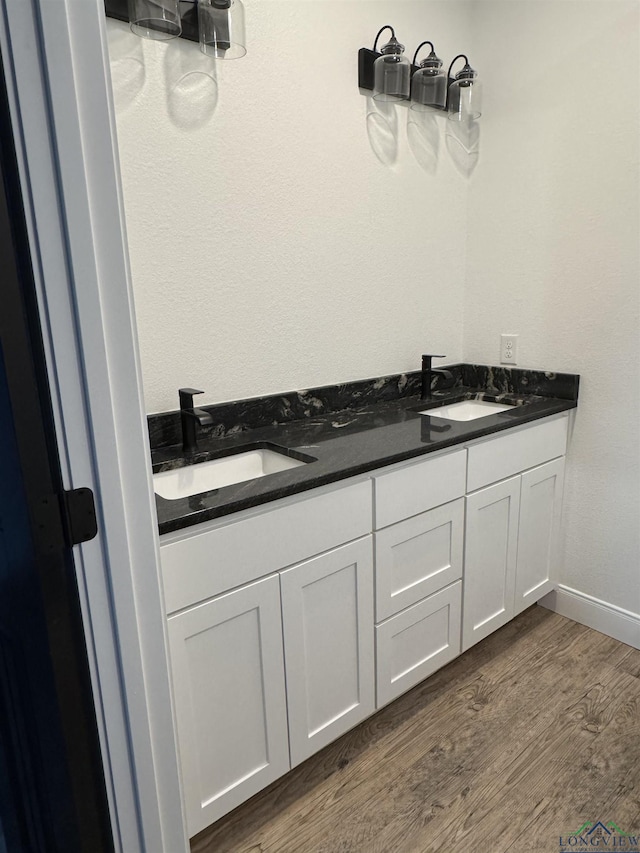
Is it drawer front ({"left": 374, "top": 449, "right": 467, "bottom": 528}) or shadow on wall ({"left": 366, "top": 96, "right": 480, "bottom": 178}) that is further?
shadow on wall ({"left": 366, "top": 96, "right": 480, "bottom": 178})

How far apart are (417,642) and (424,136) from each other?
1763 mm

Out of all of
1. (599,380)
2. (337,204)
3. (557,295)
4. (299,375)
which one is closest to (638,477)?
(599,380)

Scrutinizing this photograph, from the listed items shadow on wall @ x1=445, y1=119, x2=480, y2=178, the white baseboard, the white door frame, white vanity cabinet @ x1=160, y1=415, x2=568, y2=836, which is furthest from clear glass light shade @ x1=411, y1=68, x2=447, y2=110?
the white baseboard

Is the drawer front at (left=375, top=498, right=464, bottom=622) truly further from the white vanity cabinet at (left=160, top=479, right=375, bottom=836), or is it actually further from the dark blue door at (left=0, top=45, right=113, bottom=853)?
the dark blue door at (left=0, top=45, right=113, bottom=853)

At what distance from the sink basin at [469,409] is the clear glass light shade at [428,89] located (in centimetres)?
109

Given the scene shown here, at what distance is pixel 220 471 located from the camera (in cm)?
155

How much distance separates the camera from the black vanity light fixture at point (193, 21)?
1.33 m

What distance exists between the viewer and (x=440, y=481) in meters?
1.62

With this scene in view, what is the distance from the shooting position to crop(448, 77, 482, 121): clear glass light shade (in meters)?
2.01

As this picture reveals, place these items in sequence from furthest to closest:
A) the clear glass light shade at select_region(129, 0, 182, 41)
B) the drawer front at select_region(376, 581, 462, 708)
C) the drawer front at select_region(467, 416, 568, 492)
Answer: the drawer front at select_region(467, 416, 568, 492)
the drawer front at select_region(376, 581, 462, 708)
the clear glass light shade at select_region(129, 0, 182, 41)

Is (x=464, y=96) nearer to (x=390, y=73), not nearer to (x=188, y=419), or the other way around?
(x=390, y=73)

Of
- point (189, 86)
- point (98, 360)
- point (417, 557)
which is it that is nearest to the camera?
point (98, 360)

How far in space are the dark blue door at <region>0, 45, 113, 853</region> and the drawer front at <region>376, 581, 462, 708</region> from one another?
0.84 metres

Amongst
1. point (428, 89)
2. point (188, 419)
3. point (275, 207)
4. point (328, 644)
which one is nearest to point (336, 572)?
point (328, 644)
